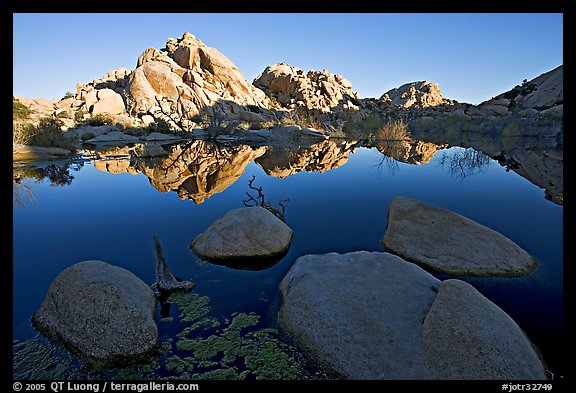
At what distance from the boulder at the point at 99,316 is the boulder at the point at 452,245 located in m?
5.50

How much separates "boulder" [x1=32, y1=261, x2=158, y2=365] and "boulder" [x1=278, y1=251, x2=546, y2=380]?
2.06m

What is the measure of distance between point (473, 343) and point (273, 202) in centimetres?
881

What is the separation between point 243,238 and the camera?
23.9 ft

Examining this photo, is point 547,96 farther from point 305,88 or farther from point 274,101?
point 274,101

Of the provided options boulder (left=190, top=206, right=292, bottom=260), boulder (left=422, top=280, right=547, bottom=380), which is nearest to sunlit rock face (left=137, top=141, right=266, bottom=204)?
boulder (left=190, top=206, right=292, bottom=260)

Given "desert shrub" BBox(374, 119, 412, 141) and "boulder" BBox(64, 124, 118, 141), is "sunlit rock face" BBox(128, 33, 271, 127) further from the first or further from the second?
"desert shrub" BBox(374, 119, 412, 141)

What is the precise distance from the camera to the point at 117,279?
4.73 metres

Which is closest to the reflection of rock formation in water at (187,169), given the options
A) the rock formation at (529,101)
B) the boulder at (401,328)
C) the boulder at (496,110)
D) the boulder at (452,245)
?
the boulder at (452,245)

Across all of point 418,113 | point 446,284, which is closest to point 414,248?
point 446,284

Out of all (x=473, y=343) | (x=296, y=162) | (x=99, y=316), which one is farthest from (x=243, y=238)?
(x=296, y=162)

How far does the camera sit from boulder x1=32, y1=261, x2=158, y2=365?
12.8ft

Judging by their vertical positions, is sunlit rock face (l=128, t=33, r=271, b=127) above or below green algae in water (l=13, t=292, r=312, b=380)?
above

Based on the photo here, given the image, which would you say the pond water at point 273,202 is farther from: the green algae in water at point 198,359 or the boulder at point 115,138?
the boulder at point 115,138

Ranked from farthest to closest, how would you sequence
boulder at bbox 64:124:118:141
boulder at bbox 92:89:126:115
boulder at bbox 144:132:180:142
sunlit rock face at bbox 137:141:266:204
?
boulder at bbox 92:89:126:115, boulder at bbox 144:132:180:142, boulder at bbox 64:124:118:141, sunlit rock face at bbox 137:141:266:204
